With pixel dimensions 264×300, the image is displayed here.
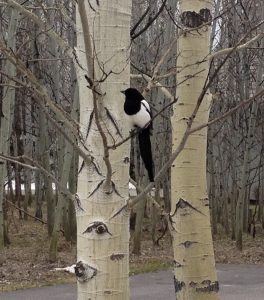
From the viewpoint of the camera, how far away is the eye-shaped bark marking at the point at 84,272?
2455 millimetres

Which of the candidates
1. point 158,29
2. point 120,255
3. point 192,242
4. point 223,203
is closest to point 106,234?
point 120,255

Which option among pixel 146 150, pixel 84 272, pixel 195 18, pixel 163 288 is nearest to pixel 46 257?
pixel 163 288

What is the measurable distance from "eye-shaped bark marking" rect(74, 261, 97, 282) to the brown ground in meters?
7.96

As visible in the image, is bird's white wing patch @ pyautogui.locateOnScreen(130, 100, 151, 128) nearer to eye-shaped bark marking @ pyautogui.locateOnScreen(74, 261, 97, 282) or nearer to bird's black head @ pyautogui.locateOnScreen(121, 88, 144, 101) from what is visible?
bird's black head @ pyautogui.locateOnScreen(121, 88, 144, 101)

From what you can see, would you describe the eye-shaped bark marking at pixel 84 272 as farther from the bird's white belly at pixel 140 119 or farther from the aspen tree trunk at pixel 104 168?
the bird's white belly at pixel 140 119

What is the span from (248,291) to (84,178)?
8720 mm

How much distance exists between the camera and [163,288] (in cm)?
1080

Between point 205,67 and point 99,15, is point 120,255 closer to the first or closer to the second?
point 99,15

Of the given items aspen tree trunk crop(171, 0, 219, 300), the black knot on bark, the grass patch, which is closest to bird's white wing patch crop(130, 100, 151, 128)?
aspen tree trunk crop(171, 0, 219, 300)

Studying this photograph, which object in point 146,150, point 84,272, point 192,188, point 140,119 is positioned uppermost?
point 140,119

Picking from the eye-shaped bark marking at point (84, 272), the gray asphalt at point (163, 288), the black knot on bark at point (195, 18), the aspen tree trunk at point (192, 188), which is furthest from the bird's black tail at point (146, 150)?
the gray asphalt at point (163, 288)

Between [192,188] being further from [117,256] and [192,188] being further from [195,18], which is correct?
[117,256]

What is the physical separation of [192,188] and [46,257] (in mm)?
9654

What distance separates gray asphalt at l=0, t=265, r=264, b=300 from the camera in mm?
9984
